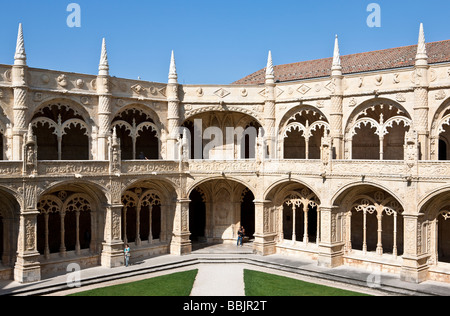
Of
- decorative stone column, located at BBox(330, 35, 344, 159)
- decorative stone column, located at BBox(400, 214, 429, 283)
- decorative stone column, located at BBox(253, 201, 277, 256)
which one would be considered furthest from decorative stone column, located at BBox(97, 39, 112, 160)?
decorative stone column, located at BBox(400, 214, 429, 283)

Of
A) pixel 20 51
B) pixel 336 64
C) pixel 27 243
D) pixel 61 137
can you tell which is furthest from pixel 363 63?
pixel 27 243

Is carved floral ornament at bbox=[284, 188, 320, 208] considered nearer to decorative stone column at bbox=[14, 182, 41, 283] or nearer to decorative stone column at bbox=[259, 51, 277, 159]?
decorative stone column at bbox=[259, 51, 277, 159]

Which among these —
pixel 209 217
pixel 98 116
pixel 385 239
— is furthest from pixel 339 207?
pixel 98 116

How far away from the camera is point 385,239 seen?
31906 millimetres

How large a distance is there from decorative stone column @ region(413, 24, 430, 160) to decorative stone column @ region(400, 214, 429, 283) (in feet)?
14.7

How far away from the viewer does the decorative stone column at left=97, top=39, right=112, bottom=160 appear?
1164 inches

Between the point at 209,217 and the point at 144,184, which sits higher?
the point at 144,184

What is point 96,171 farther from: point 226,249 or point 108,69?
point 226,249

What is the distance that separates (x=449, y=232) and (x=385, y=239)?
4.13 meters

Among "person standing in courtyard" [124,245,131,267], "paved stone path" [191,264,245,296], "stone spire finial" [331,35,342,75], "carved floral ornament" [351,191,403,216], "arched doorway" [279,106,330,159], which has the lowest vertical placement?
"paved stone path" [191,264,245,296]

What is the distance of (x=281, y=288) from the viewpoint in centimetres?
2458

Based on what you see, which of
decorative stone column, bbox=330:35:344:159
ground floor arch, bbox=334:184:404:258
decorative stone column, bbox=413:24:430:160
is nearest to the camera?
decorative stone column, bbox=413:24:430:160

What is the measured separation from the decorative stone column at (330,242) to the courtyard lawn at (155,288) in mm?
7623
